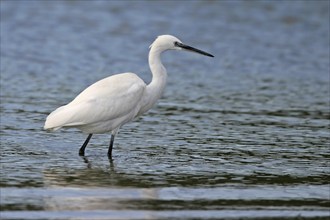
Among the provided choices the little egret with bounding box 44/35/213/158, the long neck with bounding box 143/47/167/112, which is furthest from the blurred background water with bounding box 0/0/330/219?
the long neck with bounding box 143/47/167/112

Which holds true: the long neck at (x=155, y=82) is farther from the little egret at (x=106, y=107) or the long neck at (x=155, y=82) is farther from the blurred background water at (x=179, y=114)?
the blurred background water at (x=179, y=114)

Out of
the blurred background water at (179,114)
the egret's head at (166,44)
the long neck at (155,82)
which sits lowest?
the blurred background water at (179,114)

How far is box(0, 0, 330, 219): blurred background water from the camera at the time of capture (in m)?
9.12

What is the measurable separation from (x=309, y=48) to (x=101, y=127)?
10623 millimetres

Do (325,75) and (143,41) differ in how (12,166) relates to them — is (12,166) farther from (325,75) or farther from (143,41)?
(143,41)

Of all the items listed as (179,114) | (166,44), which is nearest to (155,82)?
(166,44)

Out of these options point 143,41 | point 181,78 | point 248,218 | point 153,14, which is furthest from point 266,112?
point 153,14

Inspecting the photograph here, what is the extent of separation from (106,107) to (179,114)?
116 inches

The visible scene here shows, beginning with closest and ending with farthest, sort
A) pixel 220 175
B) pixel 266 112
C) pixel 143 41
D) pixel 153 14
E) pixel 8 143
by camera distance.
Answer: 1. pixel 220 175
2. pixel 8 143
3. pixel 266 112
4. pixel 143 41
5. pixel 153 14

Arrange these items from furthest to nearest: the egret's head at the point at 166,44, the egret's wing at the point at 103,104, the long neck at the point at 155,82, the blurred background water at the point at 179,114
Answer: the egret's head at the point at 166,44 → the long neck at the point at 155,82 → the egret's wing at the point at 103,104 → the blurred background water at the point at 179,114

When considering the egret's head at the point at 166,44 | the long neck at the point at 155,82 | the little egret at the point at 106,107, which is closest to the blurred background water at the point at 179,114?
the little egret at the point at 106,107

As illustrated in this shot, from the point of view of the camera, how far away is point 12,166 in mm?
10430

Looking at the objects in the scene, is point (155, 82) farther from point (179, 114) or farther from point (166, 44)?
point (179, 114)

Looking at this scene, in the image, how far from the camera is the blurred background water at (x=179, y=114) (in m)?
9.12
